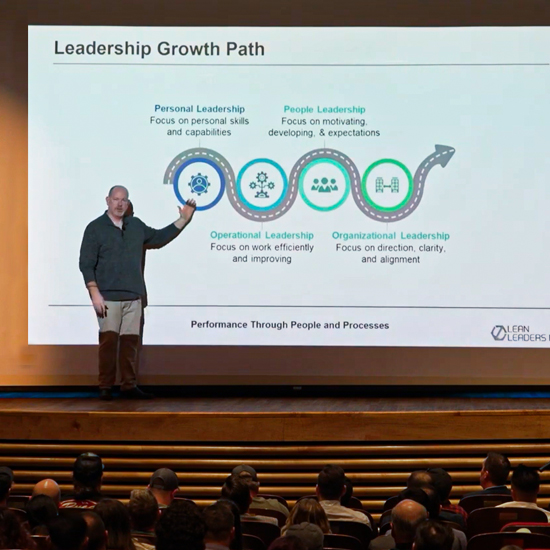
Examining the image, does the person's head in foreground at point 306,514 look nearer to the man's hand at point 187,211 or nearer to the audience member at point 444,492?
the audience member at point 444,492

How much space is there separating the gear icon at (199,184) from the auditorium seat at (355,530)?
3.94 meters

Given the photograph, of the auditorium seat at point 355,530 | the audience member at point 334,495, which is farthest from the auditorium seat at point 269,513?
the auditorium seat at point 355,530

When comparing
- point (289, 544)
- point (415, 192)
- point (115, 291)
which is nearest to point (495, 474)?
point (289, 544)

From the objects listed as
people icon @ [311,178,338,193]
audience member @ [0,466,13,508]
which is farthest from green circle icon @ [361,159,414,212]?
audience member @ [0,466,13,508]

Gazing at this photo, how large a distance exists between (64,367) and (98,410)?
1.06m

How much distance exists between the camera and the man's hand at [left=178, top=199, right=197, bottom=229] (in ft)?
24.7

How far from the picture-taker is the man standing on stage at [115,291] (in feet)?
24.1

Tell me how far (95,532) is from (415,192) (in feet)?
16.1

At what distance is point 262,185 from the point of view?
7.54m

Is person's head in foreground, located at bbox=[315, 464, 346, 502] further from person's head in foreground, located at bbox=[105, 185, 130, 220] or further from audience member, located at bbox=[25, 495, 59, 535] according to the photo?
person's head in foreground, located at bbox=[105, 185, 130, 220]

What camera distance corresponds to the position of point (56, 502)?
4191mm

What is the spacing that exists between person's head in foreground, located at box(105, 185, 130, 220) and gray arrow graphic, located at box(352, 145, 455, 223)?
5.86ft

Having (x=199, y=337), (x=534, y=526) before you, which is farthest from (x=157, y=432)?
(x=534, y=526)

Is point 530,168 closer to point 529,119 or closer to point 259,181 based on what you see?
point 529,119
